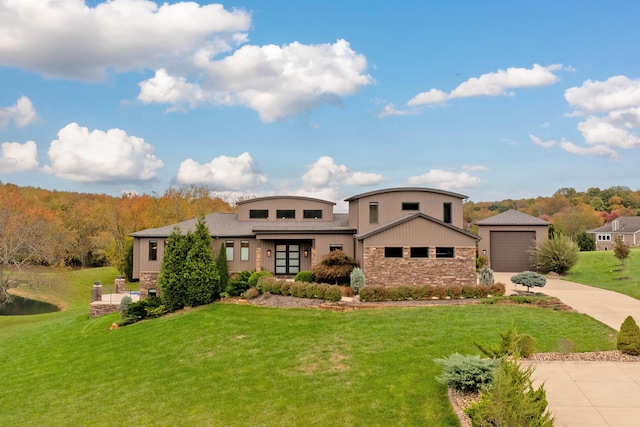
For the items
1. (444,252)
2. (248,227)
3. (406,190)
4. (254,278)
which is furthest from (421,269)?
(248,227)

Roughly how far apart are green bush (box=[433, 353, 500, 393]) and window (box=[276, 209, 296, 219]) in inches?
796

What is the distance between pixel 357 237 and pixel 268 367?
11499 mm

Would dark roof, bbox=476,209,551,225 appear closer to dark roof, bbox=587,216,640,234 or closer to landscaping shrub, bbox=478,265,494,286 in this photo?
landscaping shrub, bbox=478,265,494,286

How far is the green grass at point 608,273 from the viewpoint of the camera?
23.5 meters

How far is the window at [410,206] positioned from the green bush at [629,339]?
48.9 ft

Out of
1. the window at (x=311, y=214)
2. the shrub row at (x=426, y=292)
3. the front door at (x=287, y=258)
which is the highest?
the window at (x=311, y=214)

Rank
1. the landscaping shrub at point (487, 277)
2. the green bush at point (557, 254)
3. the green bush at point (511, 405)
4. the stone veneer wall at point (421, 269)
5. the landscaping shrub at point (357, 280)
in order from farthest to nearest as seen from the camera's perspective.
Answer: the green bush at point (557, 254), the stone veneer wall at point (421, 269), the landscaping shrub at point (357, 280), the landscaping shrub at point (487, 277), the green bush at point (511, 405)

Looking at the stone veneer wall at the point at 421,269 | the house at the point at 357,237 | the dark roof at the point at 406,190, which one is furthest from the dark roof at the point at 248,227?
the stone veneer wall at the point at 421,269

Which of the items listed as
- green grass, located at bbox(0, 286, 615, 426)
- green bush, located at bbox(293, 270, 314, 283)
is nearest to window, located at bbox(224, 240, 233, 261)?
green bush, located at bbox(293, 270, 314, 283)

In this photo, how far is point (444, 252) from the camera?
23.1 meters

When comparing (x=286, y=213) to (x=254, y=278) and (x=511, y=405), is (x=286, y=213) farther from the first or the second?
(x=511, y=405)

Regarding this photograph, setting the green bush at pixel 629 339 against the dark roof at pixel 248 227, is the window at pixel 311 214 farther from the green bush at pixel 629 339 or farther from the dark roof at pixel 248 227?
the green bush at pixel 629 339

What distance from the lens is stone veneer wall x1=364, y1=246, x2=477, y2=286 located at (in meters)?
22.7

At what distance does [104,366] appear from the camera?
16.3 metres
